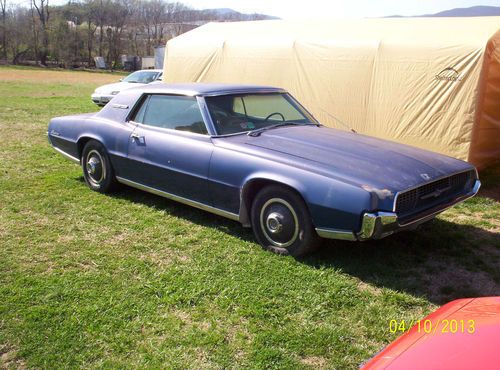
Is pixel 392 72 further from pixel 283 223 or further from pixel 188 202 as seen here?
pixel 283 223

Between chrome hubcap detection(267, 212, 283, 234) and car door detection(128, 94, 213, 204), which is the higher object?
car door detection(128, 94, 213, 204)

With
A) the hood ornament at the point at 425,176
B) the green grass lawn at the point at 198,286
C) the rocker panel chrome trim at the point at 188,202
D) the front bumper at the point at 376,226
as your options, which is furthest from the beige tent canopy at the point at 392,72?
the rocker panel chrome trim at the point at 188,202

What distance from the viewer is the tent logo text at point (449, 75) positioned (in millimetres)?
6617

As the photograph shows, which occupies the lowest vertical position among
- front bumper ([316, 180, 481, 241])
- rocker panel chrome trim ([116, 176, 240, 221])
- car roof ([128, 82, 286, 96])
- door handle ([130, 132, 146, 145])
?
rocker panel chrome trim ([116, 176, 240, 221])

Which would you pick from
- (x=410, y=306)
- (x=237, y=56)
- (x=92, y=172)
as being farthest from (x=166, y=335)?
(x=237, y=56)

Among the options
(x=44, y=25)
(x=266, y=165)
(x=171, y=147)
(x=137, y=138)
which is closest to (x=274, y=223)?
(x=266, y=165)

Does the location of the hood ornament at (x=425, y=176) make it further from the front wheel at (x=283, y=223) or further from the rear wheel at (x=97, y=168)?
the rear wheel at (x=97, y=168)

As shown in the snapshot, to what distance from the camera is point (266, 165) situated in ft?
12.7

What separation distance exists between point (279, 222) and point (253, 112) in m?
1.40

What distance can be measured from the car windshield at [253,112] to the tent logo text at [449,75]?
105 inches

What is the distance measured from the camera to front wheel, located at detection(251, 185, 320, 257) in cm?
373

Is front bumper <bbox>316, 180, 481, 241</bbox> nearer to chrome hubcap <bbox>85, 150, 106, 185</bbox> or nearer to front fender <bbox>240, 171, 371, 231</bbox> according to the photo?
front fender <bbox>240, 171, 371, 231</bbox>

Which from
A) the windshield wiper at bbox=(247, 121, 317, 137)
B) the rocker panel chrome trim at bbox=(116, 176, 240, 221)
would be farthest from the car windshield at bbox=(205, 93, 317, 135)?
the rocker panel chrome trim at bbox=(116, 176, 240, 221)

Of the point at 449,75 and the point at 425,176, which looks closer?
the point at 425,176
